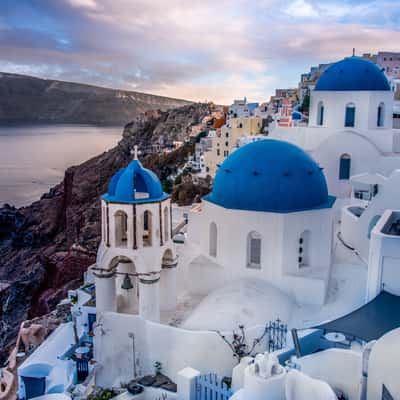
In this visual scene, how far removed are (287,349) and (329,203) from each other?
5.26m

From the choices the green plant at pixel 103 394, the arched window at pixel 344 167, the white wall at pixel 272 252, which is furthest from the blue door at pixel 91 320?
the arched window at pixel 344 167

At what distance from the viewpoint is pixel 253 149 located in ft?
45.1

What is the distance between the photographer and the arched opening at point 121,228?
12180 millimetres

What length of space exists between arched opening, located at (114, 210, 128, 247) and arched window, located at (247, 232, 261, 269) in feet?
11.2

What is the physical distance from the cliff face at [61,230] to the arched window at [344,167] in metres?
18.5

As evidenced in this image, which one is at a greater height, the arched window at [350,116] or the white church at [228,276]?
the arched window at [350,116]

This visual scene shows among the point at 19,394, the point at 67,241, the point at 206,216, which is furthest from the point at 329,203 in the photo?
the point at 67,241

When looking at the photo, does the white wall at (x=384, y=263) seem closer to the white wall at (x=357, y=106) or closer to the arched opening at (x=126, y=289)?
the arched opening at (x=126, y=289)

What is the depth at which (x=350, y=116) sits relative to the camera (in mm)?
21750

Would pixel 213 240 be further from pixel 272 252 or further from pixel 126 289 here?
pixel 126 289

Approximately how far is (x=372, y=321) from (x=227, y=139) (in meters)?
35.6

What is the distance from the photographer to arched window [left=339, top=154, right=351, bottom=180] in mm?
21141

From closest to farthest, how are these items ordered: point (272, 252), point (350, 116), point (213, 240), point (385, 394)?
point (385, 394), point (272, 252), point (213, 240), point (350, 116)

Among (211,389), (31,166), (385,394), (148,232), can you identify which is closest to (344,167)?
(148,232)
